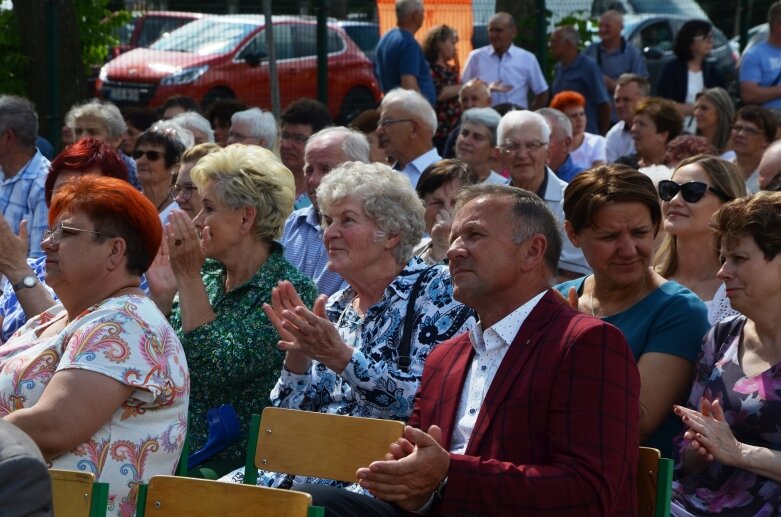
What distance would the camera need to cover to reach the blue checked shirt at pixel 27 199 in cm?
767

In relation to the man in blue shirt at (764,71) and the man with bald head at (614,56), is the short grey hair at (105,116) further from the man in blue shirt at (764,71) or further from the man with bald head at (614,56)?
the man in blue shirt at (764,71)

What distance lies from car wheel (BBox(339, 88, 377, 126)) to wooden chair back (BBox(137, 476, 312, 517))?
8.96m

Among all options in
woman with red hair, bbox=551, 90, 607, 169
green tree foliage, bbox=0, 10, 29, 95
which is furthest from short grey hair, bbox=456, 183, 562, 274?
green tree foliage, bbox=0, 10, 29, 95

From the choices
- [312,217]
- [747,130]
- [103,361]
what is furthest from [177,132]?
[103,361]

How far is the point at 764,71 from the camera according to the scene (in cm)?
1130

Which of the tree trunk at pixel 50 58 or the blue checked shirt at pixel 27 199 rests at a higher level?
the tree trunk at pixel 50 58

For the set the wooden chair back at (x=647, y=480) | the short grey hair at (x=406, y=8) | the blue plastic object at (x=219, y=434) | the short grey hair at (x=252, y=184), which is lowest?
the blue plastic object at (x=219, y=434)

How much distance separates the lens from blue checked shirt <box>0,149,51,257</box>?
767 cm

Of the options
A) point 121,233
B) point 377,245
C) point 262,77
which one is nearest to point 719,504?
point 377,245

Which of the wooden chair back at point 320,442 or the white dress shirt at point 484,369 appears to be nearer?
the white dress shirt at point 484,369

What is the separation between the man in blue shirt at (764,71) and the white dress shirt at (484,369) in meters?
8.04

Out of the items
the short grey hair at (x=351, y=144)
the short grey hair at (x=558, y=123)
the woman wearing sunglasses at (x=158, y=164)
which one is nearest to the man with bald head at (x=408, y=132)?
the short grey hair at (x=558, y=123)

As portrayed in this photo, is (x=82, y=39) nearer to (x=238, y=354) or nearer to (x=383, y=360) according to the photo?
(x=238, y=354)

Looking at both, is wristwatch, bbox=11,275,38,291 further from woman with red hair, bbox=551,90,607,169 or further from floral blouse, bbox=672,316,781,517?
woman with red hair, bbox=551,90,607,169
